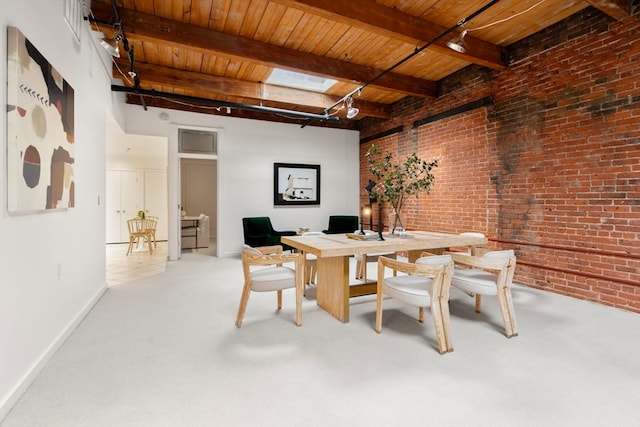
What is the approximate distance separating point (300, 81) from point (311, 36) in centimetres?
149

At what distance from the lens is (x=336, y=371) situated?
6.49 ft

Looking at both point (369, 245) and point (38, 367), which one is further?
point (369, 245)

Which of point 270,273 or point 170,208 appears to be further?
point 170,208

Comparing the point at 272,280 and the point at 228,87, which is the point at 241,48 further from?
the point at 272,280

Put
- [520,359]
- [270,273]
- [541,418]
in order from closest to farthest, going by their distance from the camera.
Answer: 1. [541,418]
2. [520,359]
3. [270,273]

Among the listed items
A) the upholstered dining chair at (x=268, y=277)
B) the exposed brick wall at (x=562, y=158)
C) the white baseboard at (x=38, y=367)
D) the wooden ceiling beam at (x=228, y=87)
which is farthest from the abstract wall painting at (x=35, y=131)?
the exposed brick wall at (x=562, y=158)

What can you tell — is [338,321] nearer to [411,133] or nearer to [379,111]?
[411,133]

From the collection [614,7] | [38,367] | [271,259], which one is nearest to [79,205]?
[38,367]

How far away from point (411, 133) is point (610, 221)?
11.0 ft

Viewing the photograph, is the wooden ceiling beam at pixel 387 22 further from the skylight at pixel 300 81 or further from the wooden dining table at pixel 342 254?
the wooden dining table at pixel 342 254

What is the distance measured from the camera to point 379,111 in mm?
6227

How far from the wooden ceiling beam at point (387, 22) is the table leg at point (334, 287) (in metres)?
2.38

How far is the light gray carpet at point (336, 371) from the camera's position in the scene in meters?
1.57

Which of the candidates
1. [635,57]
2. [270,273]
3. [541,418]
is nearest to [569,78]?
[635,57]
